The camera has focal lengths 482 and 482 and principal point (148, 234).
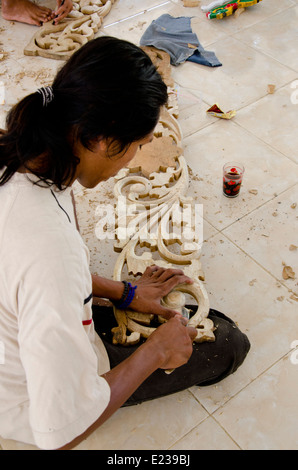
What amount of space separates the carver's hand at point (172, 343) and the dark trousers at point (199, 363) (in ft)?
0.51

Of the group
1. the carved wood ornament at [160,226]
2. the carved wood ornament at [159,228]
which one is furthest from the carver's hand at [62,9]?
the carved wood ornament at [159,228]

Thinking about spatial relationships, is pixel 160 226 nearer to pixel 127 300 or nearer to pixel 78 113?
pixel 127 300

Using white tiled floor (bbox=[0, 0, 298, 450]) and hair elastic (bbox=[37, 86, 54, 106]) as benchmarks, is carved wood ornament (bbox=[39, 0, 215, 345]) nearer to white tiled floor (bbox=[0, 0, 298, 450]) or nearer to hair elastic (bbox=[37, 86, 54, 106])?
white tiled floor (bbox=[0, 0, 298, 450])

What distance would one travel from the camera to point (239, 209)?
7.58ft

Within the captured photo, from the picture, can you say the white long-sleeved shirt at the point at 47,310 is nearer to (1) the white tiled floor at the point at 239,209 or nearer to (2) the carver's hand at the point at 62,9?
(1) the white tiled floor at the point at 239,209

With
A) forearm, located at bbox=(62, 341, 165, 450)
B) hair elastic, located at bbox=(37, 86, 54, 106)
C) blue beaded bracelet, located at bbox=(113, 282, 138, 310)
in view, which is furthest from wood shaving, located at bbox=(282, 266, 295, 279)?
hair elastic, located at bbox=(37, 86, 54, 106)

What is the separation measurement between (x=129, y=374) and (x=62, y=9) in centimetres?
294

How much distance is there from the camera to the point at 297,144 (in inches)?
103

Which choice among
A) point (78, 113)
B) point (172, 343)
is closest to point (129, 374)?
point (172, 343)

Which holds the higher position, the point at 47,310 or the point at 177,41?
the point at 47,310

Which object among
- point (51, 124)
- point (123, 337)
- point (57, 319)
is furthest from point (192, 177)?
point (57, 319)

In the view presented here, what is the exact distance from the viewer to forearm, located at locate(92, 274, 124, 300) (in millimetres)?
1704

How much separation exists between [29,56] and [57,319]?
272cm

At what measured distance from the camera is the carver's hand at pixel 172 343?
1450mm
